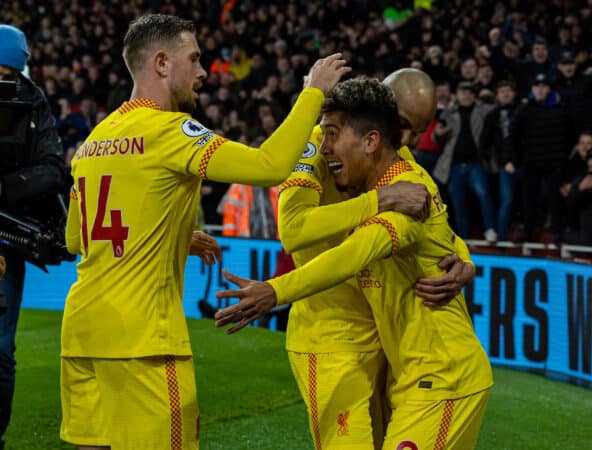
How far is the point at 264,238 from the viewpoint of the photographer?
11469 millimetres

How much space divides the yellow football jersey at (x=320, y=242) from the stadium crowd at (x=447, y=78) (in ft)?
22.9

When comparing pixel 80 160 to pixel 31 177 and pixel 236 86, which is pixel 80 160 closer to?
pixel 31 177

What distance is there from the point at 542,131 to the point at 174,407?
8561mm

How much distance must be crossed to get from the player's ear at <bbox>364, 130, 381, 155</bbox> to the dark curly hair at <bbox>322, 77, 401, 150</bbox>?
2cm

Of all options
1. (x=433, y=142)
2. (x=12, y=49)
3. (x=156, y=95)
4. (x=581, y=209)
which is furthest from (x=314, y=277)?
(x=433, y=142)

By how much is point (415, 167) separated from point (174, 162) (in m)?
0.93

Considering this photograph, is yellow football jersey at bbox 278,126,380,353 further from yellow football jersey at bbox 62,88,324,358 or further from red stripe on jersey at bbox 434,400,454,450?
red stripe on jersey at bbox 434,400,454,450

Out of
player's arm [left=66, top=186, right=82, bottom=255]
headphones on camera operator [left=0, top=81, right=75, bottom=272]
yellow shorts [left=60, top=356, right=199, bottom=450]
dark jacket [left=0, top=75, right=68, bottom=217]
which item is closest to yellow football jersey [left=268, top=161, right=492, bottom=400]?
yellow shorts [left=60, top=356, right=199, bottom=450]

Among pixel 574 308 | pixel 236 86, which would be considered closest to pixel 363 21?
pixel 236 86

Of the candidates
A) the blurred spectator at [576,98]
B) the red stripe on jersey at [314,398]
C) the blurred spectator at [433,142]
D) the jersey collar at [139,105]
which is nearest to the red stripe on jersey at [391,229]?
the red stripe on jersey at [314,398]

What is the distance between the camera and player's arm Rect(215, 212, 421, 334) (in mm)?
3139

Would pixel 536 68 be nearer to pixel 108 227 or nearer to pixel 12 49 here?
pixel 12 49

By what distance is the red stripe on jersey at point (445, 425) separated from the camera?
3420 mm

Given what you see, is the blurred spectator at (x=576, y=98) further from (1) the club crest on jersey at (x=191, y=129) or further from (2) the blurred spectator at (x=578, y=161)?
(1) the club crest on jersey at (x=191, y=129)
